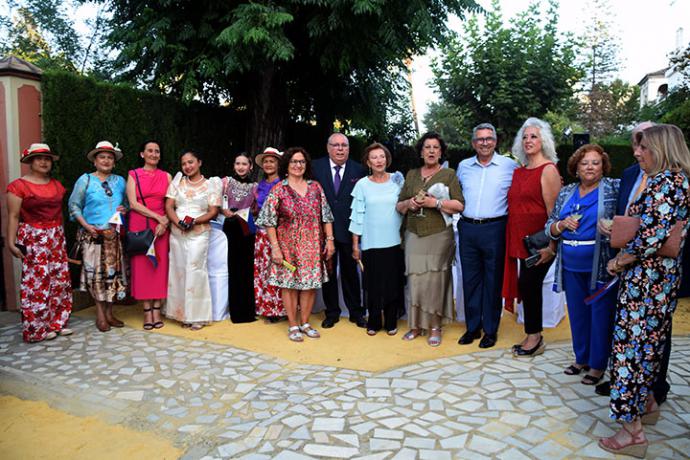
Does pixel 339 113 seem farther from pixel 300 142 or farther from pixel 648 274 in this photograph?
pixel 648 274

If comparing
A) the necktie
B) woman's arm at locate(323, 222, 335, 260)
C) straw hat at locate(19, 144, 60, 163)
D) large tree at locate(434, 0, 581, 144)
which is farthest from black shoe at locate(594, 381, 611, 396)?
large tree at locate(434, 0, 581, 144)

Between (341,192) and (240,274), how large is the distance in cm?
146

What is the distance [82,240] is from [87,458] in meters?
2.74

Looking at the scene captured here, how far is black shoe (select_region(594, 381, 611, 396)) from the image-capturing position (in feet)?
11.8

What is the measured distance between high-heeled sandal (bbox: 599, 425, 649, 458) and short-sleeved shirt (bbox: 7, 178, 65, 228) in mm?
4988

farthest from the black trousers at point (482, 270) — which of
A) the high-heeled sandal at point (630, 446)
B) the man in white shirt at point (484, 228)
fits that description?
the high-heeled sandal at point (630, 446)

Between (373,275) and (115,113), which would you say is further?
(115,113)

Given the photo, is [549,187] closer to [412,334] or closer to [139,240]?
[412,334]

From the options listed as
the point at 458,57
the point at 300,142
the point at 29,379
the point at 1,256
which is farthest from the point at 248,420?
the point at 458,57

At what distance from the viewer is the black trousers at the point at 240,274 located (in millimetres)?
5582

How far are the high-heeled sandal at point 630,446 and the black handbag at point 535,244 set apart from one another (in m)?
1.46

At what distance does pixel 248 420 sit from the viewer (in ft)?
11.0

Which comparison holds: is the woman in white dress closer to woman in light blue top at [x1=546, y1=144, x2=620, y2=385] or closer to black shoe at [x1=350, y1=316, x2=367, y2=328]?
black shoe at [x1=350, y1=316, x2=367, y2=328]

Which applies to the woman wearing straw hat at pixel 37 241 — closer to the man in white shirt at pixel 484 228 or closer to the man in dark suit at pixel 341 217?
the man in dark suit at pixel 341 217
